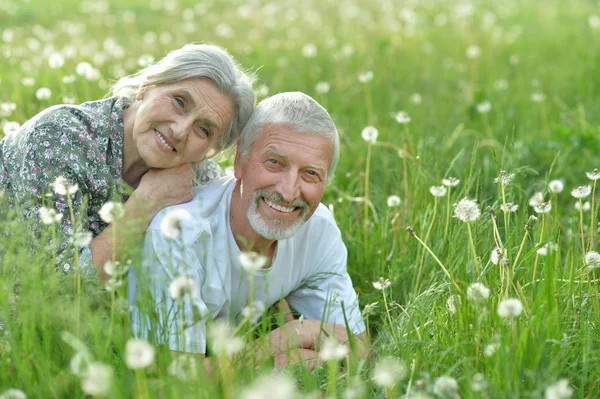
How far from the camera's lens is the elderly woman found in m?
3.50

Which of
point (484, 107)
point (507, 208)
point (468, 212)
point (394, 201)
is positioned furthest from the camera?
point (484, 107)

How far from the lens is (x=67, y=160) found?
11.5 feet

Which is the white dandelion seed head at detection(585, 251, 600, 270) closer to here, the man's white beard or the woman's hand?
the man's white beard

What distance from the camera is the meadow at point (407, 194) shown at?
99.8 inches

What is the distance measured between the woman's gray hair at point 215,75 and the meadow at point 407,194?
2.19ft

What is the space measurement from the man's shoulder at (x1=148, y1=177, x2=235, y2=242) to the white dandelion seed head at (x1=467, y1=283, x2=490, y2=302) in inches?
49.2

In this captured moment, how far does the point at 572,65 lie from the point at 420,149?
18.9ft

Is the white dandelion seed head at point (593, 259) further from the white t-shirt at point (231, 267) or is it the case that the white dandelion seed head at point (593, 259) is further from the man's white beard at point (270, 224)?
the man's white beard at point (270, 224)

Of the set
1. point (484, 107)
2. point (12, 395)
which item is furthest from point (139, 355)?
point (484, 107)

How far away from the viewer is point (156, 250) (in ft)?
10.6

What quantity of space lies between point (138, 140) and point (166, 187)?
10.9 inches

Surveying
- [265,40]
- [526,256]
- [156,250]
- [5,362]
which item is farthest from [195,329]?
[265,40]

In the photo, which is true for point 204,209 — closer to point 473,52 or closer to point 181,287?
point 181,287

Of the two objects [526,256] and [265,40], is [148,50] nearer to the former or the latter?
[265,40]
